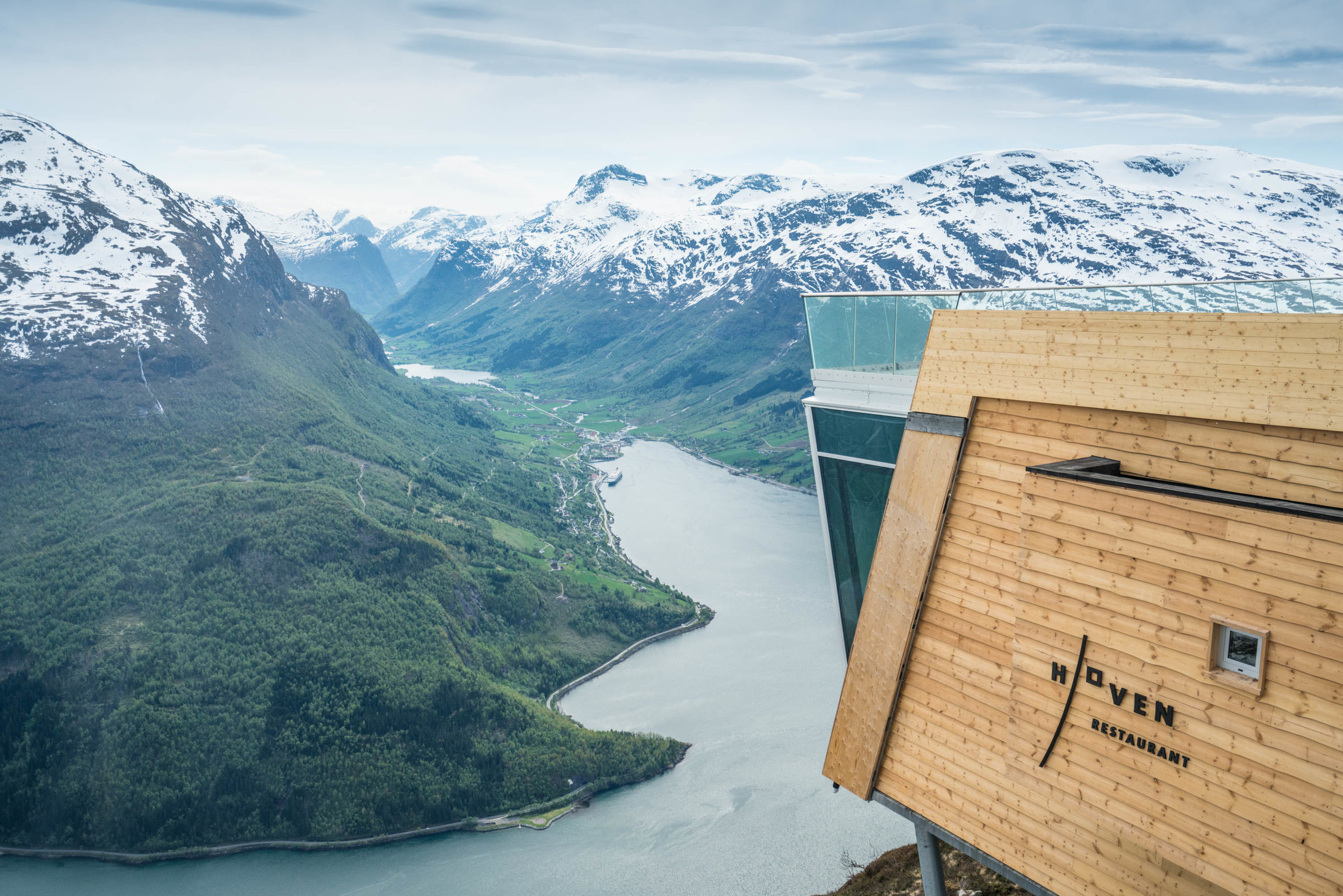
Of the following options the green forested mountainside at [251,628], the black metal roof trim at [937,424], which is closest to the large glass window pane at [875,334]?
the black metal roof trim at [937,424]

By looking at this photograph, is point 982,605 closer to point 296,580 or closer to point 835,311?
point 835,311

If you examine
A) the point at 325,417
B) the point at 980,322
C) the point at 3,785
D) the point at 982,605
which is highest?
the point at 980,322

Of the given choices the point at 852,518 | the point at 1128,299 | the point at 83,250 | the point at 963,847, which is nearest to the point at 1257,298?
the point at 1128,299

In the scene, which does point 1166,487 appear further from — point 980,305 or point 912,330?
point 912,330

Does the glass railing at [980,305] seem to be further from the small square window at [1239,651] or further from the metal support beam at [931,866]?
the metal support beam at [931,866]

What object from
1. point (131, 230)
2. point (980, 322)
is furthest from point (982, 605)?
point (131, 230)
